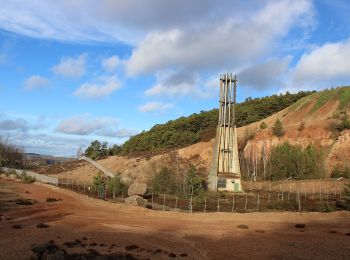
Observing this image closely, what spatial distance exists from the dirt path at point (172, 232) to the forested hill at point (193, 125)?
2685 inches

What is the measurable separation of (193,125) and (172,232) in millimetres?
91609

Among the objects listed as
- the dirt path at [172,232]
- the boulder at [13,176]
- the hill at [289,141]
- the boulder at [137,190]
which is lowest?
the dirt path at [172,232]

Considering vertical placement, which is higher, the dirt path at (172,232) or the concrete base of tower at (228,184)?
the concrete base of tower at (228,184)

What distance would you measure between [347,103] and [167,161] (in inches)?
1265

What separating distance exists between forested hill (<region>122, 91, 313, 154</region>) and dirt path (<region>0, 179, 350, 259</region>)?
68.2 meters

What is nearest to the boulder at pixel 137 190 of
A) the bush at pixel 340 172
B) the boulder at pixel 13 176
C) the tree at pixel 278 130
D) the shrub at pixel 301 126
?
the boulder at pixel 13 176

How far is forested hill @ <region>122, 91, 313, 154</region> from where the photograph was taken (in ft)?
352

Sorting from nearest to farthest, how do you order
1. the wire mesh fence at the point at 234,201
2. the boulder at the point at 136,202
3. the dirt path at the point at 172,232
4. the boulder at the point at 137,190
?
the dirt path at the point at 172,232
the wire mesh fence at the point at 234,201
the boulder at the point at 136,202
the boulder at the point at 137,190

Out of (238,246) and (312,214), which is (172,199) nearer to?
(312,214)

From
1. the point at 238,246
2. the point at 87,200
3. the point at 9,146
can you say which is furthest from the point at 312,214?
the point at 9,146

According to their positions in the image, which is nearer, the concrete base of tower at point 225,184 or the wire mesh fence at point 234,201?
the wire mesh fence at point 234,201

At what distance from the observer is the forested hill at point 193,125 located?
107m

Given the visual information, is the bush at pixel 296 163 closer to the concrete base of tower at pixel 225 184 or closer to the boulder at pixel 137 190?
the concrete base of tower at pixel 225 184

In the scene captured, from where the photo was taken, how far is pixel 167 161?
79.6 m
